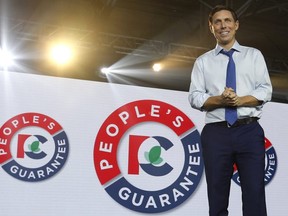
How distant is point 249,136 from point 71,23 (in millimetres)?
5240

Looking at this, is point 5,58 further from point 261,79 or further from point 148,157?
point 261,79

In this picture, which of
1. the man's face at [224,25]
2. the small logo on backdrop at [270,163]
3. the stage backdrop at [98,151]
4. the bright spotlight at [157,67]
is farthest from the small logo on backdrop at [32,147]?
the bright spotlight at [157,67]

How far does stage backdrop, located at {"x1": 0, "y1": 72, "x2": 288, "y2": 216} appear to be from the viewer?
2160 mm

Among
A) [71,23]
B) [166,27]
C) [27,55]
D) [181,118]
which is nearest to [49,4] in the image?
[71,23]

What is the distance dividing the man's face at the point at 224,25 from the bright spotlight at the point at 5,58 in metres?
4.39

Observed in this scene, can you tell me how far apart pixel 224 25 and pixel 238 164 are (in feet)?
1.43

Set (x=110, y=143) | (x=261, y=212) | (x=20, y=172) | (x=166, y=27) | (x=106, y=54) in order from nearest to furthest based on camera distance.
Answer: (x=261, y=212), (x=20, y=172), (x=110, y=143), (x=106, y=54), (x=166, y=27)

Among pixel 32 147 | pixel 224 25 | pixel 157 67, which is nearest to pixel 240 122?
pixel 224 25

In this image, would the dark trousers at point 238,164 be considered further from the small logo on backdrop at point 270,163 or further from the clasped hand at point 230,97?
the small logo on backdrop at point 270,163

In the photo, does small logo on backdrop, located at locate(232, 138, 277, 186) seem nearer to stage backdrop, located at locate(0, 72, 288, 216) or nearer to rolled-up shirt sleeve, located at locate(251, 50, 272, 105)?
stage backdrop, located at locate(0, 72, 288, 216)

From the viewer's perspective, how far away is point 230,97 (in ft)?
3.91

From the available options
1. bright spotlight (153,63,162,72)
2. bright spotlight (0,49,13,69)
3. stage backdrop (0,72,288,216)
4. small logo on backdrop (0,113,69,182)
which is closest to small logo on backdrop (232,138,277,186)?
stage backdrop (0,72,288,216)

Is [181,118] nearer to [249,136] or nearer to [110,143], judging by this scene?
[110,143]

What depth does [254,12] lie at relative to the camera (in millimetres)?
5828
